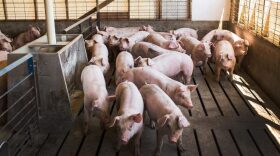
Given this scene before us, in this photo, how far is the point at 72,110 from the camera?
4.20m

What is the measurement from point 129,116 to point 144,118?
2.20 ft

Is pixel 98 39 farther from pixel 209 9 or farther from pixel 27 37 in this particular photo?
pixel 209 9

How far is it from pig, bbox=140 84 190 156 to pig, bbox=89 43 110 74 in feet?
4.02

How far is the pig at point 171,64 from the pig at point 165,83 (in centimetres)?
35

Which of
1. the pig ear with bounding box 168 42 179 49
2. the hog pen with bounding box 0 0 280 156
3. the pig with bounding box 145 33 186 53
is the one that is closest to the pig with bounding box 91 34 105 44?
the hog pen with bounding box 0 0 280 156

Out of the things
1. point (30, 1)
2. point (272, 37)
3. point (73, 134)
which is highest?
point (30, 1)

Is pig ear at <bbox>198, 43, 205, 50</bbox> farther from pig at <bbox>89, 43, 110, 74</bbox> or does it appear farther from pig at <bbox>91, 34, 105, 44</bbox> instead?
pig at <bbox>91, 34, 105, 44</bbox>

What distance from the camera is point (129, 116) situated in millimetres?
3158

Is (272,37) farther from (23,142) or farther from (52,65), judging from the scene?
(23,142)

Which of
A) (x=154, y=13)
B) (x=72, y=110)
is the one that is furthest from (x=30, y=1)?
(x=72, y=110)

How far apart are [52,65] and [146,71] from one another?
114 centimetres

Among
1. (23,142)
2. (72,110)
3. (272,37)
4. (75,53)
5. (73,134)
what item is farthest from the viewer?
(272,37)

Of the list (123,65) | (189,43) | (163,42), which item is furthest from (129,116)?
(189,43)

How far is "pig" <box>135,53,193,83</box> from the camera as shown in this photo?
4.75m
